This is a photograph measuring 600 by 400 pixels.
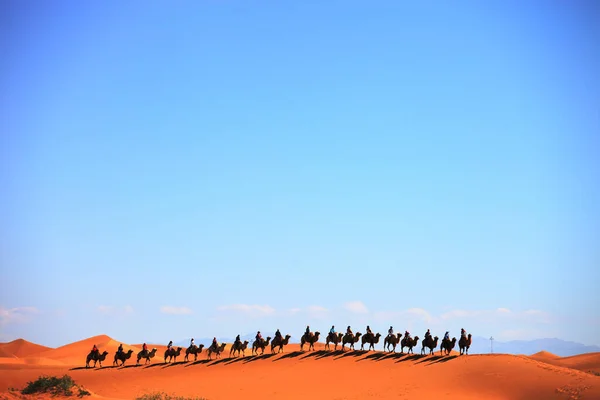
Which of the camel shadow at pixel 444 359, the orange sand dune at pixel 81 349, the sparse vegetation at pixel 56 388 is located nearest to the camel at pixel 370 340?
the camel shadow at pixel 444 359

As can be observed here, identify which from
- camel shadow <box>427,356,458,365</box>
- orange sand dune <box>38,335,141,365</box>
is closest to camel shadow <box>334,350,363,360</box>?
camel shadow <box>427,356,458,365</box>

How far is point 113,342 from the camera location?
283ft

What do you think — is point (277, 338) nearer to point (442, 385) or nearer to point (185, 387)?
point (185, 387)

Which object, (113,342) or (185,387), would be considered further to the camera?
(113,342)

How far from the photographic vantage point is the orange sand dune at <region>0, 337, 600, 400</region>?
3597 cm

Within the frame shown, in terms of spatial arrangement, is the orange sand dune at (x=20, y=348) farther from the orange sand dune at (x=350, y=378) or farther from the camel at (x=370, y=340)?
the camel at (x=370, y=340)

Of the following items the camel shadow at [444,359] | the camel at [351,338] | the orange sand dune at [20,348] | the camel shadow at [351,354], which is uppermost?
the orange sand dune at [20,348]

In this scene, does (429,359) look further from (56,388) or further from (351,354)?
(56,388)

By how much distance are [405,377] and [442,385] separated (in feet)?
9.23

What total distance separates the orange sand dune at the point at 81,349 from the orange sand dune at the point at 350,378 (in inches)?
1077

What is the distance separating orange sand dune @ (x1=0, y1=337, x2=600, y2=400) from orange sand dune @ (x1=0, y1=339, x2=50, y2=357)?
4418 cm

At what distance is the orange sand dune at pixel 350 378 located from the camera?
3597 centimetres

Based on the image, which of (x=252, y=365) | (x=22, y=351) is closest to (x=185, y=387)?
(x=252, y=365)

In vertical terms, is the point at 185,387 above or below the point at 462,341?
below
